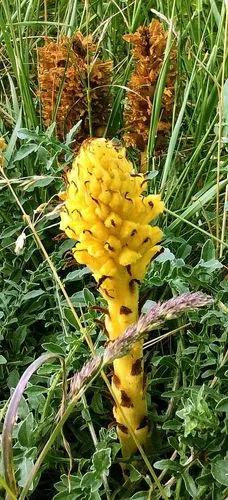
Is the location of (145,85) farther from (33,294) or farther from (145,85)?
(33,294)

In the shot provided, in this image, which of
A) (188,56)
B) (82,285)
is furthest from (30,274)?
(188,56)

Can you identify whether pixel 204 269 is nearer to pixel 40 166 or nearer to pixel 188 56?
pixel 40 166

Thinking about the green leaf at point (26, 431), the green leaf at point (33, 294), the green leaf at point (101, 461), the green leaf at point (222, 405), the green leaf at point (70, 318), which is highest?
the green leaf at point (70, 318)

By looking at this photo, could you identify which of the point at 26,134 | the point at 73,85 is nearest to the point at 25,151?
the point at 26,134

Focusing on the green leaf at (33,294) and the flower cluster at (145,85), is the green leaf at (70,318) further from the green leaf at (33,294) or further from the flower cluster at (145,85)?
the flower cluster at (145,85)

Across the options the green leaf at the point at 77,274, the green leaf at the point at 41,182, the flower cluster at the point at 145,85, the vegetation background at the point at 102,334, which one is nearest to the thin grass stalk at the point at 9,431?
the vegetation background at the point at 102,334
